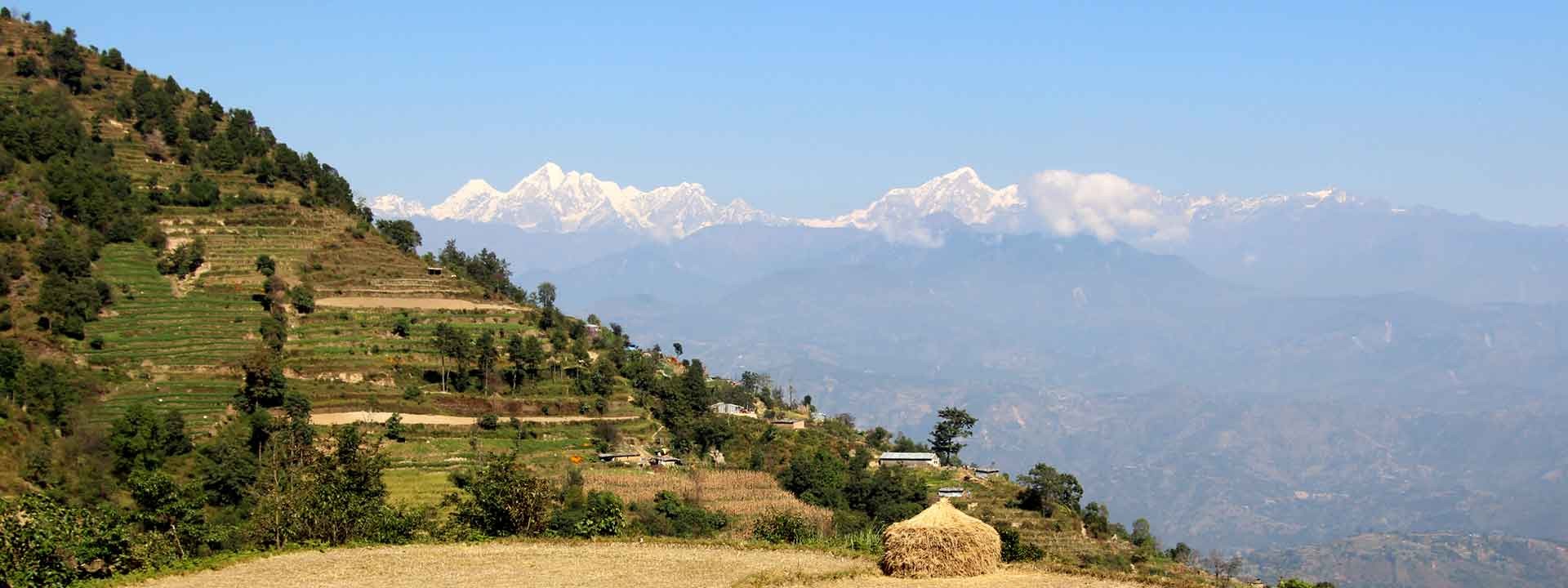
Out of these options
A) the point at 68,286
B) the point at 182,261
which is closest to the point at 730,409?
the point at 182,261

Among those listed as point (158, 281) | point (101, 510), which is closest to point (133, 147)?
point (158, 281)

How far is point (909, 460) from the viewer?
385 feet

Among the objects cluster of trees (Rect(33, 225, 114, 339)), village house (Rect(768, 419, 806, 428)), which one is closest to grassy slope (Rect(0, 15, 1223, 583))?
cluster of trees (Rect(33, 225, 114, 339))

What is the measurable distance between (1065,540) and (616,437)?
2958 cm

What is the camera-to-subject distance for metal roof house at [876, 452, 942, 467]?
113 metres

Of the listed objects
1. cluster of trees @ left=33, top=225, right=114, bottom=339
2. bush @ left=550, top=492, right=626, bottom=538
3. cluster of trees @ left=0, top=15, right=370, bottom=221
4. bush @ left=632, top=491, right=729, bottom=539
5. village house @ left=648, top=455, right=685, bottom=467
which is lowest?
bush @ left=632, top=491, right=729, bottom=539

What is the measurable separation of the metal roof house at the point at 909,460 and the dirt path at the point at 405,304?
3376 cm

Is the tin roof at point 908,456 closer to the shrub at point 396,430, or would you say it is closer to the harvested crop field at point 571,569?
the shrub at point 396,430

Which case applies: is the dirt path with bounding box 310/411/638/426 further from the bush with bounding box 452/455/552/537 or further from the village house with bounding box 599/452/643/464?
the bush with bounding box 452/455/552/537

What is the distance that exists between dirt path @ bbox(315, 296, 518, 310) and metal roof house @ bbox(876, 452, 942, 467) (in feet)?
111

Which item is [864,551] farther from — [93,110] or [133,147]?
[93,110]

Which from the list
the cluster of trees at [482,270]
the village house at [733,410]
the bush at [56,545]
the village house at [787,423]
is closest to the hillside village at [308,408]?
the bush at [56,545]

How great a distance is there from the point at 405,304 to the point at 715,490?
32.4 m

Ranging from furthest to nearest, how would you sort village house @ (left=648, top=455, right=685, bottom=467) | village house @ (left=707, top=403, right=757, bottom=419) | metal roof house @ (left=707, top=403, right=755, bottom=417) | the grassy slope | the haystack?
metal roof house @ (left=707, top=403, right=755, bottom=417)
village house @ (left=707, top=403, right=757, bottom=419)
village house @ (left=648, top=455, right=685, bottom=467)
the grassy slope
the haystack
